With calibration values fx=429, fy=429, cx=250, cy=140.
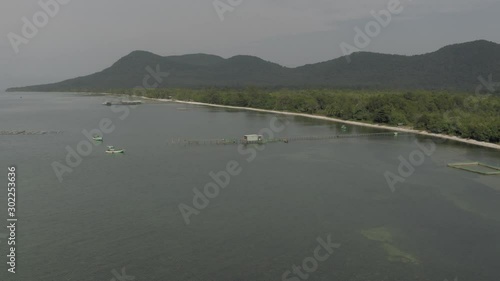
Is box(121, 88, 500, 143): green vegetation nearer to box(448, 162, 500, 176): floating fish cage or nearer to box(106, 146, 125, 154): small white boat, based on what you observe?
box(448, 162, 500, 176): floating fish cage

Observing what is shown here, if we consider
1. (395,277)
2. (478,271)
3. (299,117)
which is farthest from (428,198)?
(299,117)

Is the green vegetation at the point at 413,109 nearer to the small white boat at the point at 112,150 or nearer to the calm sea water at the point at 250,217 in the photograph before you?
the calm sea water at the point at 250,217

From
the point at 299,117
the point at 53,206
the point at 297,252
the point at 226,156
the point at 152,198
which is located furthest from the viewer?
the point at 299,117

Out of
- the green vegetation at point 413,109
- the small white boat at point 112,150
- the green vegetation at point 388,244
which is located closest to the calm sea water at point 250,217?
the green vegetation at point 388,244

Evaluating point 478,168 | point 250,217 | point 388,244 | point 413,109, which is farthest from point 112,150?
point 413,109

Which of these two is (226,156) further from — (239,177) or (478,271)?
(478,271)

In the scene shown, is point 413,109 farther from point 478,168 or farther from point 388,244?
point 388,244
